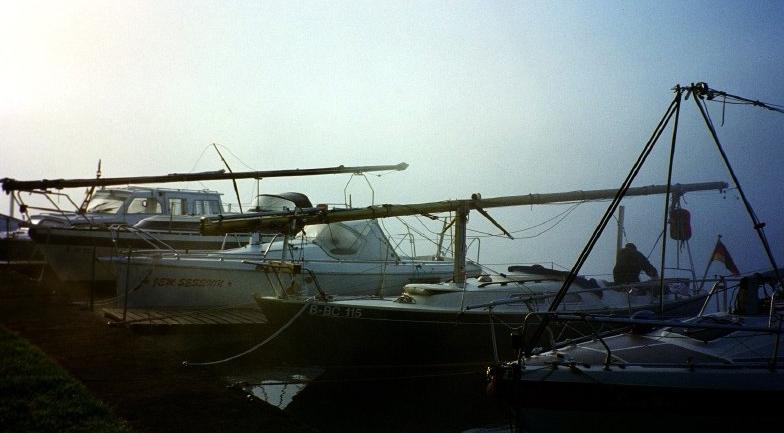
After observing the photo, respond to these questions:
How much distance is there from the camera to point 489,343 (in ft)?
42.8

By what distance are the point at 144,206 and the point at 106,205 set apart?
5.01ft

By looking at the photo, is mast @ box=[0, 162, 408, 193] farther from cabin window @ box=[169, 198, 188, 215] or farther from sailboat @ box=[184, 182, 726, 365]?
cabin window @ box=[169, 198, 188, 215]

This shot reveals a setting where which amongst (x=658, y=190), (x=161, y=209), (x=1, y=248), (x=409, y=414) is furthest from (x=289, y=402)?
(x=1, y=248)

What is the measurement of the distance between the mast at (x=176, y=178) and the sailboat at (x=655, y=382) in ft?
37.0

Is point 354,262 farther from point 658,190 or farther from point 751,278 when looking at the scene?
point 751,278

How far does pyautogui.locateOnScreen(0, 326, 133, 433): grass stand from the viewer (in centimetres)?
739

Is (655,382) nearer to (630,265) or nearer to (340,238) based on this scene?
(630,265)

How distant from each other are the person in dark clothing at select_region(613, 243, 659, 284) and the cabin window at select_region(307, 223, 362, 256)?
6.84m

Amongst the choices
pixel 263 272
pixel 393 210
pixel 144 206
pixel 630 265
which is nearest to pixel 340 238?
pixel 263 272

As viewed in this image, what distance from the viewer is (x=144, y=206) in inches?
1018

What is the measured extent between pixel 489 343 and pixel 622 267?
13.8 ft

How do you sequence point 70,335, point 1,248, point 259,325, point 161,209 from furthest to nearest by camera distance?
point 1,248 → point 161,209 → point 259,325 → point 70,335

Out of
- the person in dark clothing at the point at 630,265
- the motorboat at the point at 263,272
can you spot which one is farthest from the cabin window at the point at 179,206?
the person in dark clothing at the point at 630,265

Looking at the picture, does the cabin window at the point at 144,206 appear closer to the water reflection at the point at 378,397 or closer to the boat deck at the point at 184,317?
the boat deck at the point at 184,317
